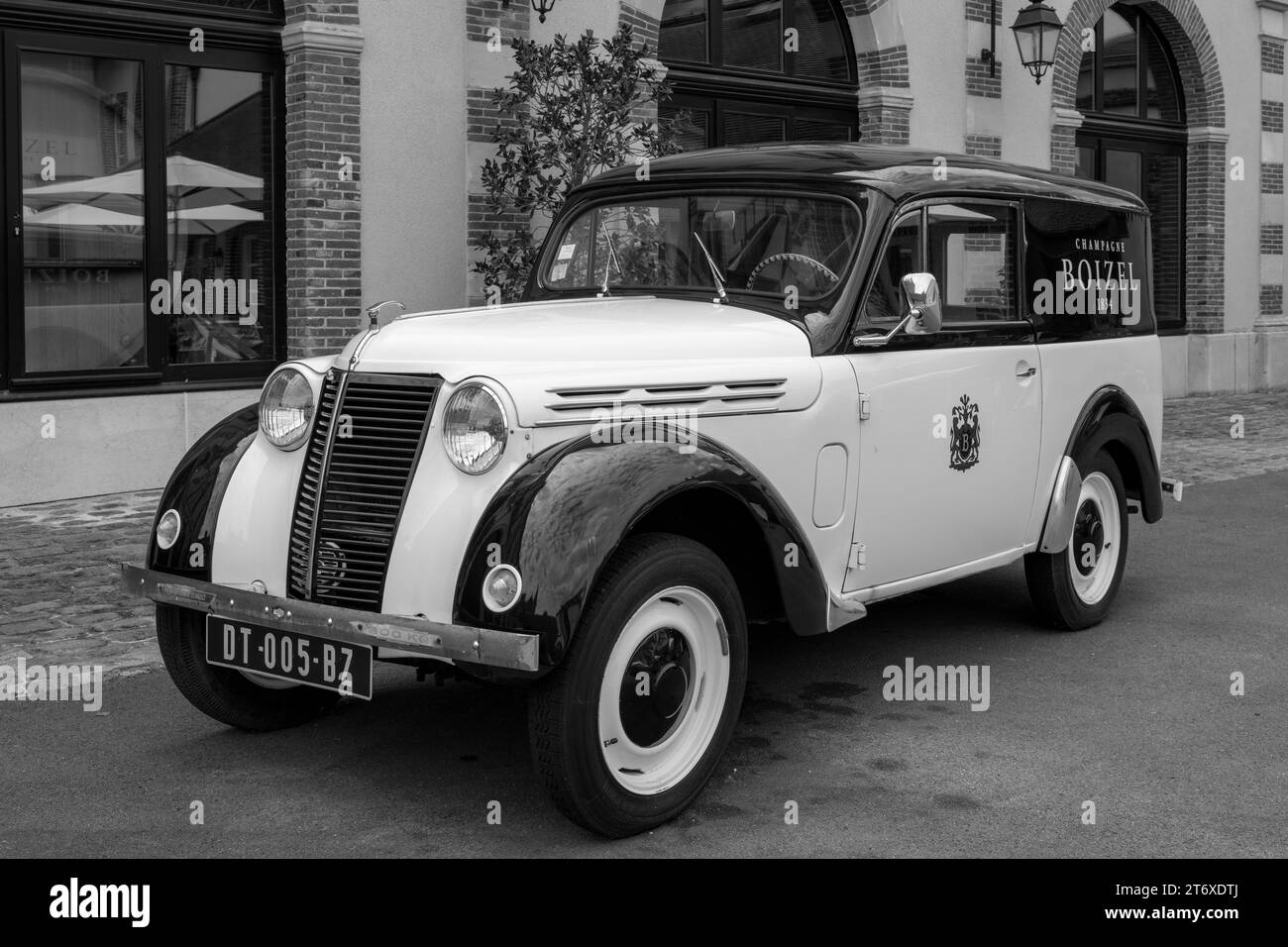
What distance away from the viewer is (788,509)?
458 centimetres

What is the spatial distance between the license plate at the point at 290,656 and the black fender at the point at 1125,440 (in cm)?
342

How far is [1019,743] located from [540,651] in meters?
1.91

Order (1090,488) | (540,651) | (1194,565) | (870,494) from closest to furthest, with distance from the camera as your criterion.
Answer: (540,651)
(870,494)
(1090,488)
(1194,565)

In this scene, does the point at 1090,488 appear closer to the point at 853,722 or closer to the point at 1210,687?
the point at 1210,687

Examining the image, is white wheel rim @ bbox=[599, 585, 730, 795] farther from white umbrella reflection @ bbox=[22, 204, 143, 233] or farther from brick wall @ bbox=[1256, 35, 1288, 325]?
brick wall @ bbox=[1256, 35, 1288, 325]

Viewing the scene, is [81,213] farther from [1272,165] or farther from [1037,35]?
[1272,165]

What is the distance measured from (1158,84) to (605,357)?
16851mm

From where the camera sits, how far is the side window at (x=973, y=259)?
215 inches

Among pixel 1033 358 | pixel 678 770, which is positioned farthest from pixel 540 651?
pixel 1033 358

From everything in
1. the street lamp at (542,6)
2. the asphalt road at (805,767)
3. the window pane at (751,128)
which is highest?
the street lamp at (542,6)

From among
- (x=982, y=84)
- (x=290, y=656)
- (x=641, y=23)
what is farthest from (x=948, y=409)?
(x=982, y=84)

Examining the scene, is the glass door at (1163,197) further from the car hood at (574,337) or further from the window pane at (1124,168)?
the car hood at (574,337)

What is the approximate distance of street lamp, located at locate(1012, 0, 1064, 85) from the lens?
15094mm

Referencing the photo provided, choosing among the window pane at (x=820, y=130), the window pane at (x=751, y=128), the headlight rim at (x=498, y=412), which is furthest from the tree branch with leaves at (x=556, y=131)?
the headlight rim at (x=498, y=412)
